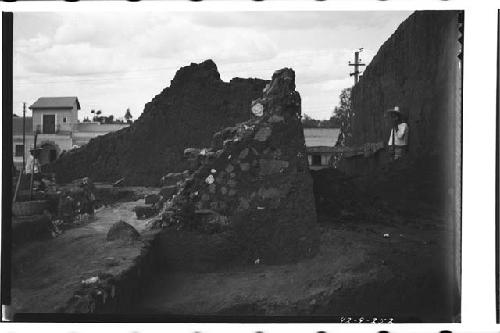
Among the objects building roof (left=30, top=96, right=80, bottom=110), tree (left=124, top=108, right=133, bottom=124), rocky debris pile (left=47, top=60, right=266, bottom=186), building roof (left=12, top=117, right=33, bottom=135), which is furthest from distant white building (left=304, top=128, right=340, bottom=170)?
building roof (left=12, top=117, right=33, bottom=135)

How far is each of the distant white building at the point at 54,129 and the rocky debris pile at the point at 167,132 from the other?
12 cm

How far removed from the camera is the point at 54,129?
18.3ft

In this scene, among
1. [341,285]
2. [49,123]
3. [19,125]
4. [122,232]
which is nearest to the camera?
[341,285]

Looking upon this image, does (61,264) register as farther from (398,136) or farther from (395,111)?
(395,111)

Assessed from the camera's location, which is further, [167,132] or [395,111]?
[167,132]

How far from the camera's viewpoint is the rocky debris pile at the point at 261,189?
5.20 metres

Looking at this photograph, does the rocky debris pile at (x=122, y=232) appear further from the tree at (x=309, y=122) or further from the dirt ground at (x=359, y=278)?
the tree at (x=309, y=122)

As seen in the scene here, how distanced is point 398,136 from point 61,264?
3.72 meters

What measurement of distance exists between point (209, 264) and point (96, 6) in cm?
274

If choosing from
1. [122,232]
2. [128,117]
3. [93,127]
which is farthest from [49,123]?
[122,232]

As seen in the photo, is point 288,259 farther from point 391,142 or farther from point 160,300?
point 391,142

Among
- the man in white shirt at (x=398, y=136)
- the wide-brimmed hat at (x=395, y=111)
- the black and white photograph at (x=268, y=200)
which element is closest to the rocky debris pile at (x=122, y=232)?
the black and white photograph at (x=268, y=200)

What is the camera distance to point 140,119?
6.15m

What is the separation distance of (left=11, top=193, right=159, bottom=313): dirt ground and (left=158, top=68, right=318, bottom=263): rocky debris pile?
68cm
